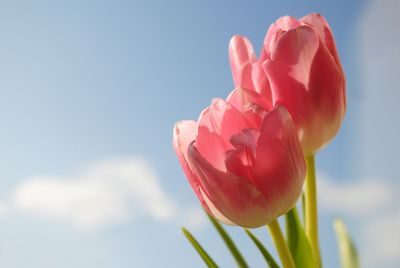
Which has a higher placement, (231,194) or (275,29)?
(275,29)

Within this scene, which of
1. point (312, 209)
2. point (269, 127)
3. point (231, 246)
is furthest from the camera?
point (231, 246)

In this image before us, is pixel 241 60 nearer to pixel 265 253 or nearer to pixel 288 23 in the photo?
pixel 288 23

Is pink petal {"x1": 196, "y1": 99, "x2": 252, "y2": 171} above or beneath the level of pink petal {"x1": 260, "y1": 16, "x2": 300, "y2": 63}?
beneath

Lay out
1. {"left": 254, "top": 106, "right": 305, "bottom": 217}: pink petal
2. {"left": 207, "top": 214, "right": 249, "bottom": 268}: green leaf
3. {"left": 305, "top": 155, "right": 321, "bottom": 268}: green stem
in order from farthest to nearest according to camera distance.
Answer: {"left": 207, "top": 214, "right": 249, "bottom": 268}: green leaf, {"left": 305, "top": 155, "right": 321, "bottom": 268}: green stem, {"left": 254, "top": 106, "right": 305, "bottom": 217}: pink petal

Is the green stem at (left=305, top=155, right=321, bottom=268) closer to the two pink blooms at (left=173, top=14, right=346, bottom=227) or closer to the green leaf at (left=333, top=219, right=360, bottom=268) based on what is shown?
the two pink blooms at (left=173, top=14, right=346, bottom=227)

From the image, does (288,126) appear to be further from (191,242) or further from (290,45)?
(191,242)

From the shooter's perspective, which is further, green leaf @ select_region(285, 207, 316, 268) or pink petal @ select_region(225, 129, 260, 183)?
green leaf @ select_region(285, 207, 316, 268)

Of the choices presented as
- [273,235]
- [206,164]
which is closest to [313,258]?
[273,235]

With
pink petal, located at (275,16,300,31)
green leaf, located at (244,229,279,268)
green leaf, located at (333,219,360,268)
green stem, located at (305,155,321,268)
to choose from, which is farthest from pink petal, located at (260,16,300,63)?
green leaf, located at (333,219,360,268)

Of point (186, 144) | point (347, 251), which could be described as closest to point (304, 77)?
point (186, 144)
